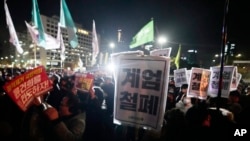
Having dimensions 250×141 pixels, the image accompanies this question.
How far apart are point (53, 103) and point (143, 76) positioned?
4.03 metres

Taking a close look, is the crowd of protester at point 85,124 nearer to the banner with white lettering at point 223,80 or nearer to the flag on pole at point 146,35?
the banner with white lettering at point 223,80

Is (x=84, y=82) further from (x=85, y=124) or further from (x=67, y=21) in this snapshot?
(x=67, y=21)

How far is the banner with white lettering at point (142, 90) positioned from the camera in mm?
3344

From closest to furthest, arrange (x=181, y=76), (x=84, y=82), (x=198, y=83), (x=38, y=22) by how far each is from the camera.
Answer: (x=198, y=83)
(x=84, y=82)
(x=181, y=76)
(x=38, y=22)

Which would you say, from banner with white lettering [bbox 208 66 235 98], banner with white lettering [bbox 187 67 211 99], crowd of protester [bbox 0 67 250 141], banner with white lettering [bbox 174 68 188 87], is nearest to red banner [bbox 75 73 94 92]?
crowd of protester [bbox 0 67 250 141]

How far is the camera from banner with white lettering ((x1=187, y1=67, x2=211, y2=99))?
6.45m

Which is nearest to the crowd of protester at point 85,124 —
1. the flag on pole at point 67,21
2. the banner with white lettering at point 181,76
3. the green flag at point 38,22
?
the banner with white lettering at point 181,76

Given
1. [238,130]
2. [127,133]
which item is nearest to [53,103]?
[127,133]

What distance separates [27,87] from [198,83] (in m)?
4.53

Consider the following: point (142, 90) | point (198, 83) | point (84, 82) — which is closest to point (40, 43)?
point (84, 82)

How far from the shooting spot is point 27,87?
13.3ft

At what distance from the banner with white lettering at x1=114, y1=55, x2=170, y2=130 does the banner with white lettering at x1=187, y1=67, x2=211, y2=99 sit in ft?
10.9

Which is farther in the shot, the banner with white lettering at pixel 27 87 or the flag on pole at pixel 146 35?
the flag on pole at pixel 146 35

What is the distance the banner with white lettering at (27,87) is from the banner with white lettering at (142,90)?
146 centimetres
